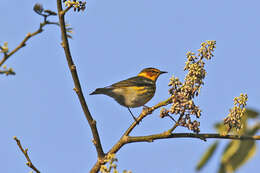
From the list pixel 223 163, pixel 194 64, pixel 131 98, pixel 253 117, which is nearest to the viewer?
pixel 223 163

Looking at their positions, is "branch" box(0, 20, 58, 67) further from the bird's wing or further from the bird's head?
the bird's head

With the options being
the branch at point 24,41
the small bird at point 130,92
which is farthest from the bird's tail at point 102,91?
the branch at point 24,41

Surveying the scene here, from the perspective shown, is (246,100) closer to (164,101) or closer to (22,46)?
(164,101)

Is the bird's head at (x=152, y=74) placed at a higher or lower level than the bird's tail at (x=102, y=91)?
lower

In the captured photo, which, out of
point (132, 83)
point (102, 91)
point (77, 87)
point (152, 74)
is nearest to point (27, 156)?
point (77, 87)

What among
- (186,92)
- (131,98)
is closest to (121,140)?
(186,92)

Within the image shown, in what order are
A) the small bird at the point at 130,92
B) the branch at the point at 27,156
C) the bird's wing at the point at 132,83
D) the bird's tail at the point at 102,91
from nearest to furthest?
the branch at the point at 27,156 → the bird's tail at the point at 102,91 → the small bird at the point at 130,92 → the bird's wing at the point at 132,83

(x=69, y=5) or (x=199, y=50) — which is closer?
(x=69, y=5)

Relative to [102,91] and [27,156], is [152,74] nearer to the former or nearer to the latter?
[102,91]

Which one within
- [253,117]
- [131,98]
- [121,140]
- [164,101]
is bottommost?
[131,98]

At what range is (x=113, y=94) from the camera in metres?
8.05

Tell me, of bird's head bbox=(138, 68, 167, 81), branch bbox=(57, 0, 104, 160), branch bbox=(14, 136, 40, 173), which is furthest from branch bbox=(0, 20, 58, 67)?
bird's head bbox=(138, 68, 167, 81)

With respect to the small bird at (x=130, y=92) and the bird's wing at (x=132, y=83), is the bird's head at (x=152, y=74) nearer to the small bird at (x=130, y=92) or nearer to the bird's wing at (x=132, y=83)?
the bird's wing at (x=132, y=83)

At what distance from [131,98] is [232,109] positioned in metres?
5.00
